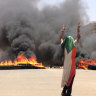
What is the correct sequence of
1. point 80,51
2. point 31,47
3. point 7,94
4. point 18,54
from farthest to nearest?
point 80,51 → point 31,47 → point 18,54 → point 7,94

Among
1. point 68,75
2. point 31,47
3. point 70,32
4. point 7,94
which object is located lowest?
point 7,94

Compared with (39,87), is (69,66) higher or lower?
higher

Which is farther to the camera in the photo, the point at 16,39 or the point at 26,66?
the point at 16,39

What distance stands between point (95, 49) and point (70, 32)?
7.83m

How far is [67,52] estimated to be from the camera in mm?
6293

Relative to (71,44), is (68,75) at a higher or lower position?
lower

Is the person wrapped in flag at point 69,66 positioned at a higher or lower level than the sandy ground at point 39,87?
higher

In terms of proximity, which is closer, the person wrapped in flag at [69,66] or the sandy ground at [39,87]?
the person wrapped in flag at [69,66]

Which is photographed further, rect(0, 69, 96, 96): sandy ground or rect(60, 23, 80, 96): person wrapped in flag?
rect(0, 69, 96, 96): sandy ground

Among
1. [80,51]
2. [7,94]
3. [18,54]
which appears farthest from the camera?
[80,51]

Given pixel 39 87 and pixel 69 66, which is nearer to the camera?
pixel 69 66

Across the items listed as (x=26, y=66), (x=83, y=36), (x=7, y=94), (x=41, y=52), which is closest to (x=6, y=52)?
(x=41, y=52)

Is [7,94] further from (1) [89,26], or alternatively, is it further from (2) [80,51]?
(1) [89,26]

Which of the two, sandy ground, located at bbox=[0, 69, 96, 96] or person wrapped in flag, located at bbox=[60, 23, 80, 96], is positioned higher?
person wrapped in flag, located at bbox=[60, 23, 80, 96]
